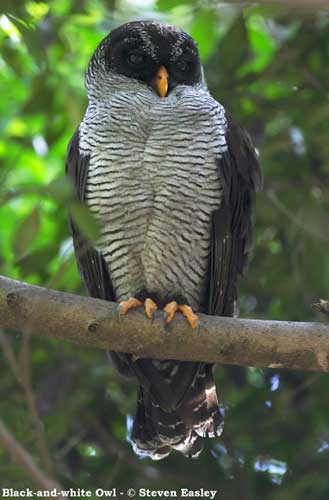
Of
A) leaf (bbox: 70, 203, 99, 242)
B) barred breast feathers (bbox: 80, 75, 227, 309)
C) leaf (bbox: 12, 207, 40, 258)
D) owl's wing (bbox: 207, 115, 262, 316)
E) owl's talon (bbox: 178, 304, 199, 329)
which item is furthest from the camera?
owl's wing (bbox: 207, 115, 262, 316)

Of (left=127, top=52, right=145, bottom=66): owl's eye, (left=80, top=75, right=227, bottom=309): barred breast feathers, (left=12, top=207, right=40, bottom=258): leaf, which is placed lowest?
(left=80, top=75, right=227, bottom=309): barred breast feathers

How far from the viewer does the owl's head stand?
479 centimetres

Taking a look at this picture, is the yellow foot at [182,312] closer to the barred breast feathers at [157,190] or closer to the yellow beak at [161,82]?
the barred breast feathers at [157,190]

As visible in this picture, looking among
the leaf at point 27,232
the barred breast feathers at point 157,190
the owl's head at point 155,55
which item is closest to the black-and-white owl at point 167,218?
the barred breast feathers at point 157,190

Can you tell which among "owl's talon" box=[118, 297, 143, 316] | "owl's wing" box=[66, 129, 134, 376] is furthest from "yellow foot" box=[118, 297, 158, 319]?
"owl's wing" box=[66, 129, 134, 376]

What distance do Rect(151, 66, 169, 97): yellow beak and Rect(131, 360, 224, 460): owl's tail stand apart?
1.49 meters

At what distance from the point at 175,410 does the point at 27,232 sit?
7.92 ft

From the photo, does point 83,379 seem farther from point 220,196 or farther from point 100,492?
point 220,196

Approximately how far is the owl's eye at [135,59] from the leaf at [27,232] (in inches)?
109

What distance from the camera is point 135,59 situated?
4.94 meters

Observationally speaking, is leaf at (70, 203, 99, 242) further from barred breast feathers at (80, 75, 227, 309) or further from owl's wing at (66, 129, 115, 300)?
owl's wing at (66, 129, 115, 300)

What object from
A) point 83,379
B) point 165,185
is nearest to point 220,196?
point 165,185
